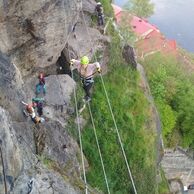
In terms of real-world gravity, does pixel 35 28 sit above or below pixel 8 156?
below

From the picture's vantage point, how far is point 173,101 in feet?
83.1

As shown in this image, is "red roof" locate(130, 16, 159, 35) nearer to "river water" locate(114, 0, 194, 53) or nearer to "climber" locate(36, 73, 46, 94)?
"climber" locate(36, 73, 46, 94)

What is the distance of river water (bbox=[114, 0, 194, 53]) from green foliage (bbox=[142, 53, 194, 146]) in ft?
166

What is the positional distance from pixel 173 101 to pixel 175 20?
57.1 meters

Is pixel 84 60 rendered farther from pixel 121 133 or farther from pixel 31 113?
pixel 121 133

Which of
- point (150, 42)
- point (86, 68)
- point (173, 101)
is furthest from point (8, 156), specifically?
point (150, 42)

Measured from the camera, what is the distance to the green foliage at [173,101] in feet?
80.3

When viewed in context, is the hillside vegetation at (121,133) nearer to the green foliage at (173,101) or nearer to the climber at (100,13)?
the climber at (100,13)

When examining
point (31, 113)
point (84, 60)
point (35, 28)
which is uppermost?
point (35, 28)

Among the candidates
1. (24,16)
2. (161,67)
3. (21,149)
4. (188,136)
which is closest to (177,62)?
(161,67)

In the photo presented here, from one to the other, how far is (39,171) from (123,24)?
2297cm

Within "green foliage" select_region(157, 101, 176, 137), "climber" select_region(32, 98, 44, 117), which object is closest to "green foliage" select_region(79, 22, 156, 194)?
"climber" select_region(32, 98, 44, 117)

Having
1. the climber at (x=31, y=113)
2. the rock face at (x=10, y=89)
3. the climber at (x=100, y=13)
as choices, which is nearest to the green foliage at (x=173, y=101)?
the climber at (x=100, y=13)

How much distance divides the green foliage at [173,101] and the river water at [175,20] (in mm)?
50526
